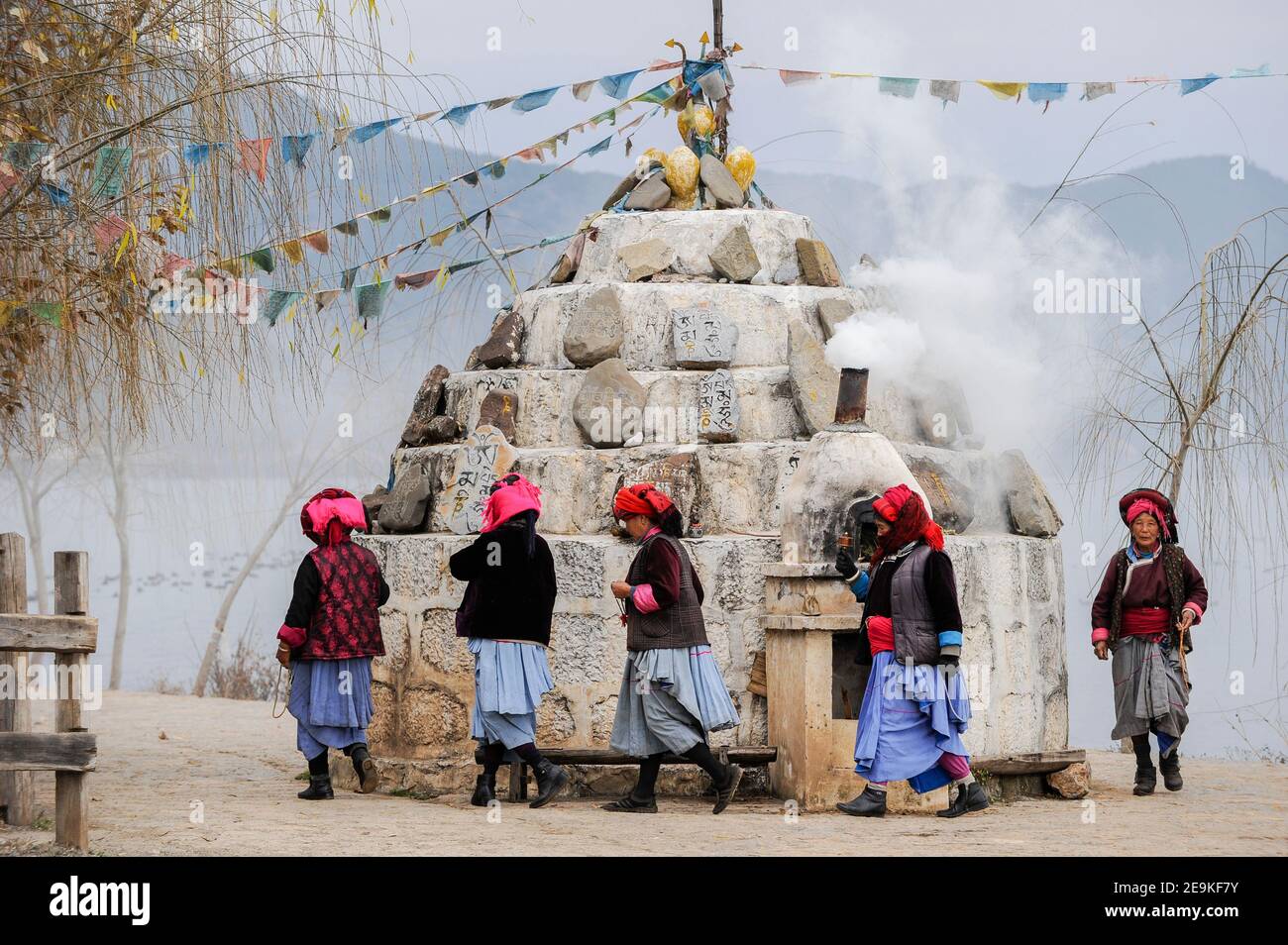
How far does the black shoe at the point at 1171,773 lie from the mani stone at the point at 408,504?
181 inches

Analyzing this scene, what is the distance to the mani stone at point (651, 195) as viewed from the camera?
1077 cm

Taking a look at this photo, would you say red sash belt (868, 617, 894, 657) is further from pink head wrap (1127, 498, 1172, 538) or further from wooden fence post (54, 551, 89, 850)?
wooden fence post (54, 551, 89, 850)

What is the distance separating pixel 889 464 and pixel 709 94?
326 centimetres

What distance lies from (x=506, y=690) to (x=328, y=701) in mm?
1111

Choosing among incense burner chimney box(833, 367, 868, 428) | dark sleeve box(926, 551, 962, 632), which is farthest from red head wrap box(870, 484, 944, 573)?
incense burner chimney box(833, 367, 868, 428)

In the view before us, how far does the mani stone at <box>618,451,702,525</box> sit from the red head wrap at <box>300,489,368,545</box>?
155cm

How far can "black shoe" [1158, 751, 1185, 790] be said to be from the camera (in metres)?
9.77

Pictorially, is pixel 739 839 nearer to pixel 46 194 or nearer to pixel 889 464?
pixel 889 464

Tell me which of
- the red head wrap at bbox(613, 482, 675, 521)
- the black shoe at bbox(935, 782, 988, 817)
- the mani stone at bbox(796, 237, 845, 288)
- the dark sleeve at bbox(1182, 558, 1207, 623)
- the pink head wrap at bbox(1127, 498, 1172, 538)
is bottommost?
the black shoe at bbox(935, 782, 988, 817)

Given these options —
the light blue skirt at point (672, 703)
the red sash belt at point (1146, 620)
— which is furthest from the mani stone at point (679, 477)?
the red sash belt at point (1146, 620)

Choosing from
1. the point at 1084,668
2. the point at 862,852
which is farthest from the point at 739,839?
the point at 1084,668

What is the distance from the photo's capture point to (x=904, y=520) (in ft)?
26.6

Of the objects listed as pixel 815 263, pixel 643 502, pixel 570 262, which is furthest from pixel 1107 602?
pixel 570 262

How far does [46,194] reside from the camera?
7906 mm
